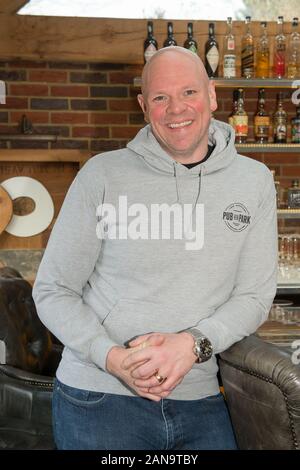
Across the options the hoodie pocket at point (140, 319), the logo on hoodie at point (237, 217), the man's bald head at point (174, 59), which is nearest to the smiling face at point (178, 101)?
the man's bald head at point (174, 59)

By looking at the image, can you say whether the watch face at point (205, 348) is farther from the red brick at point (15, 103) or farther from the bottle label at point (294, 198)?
the red brick at point (15, 103)

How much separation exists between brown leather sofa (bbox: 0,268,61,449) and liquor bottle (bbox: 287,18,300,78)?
218 cm

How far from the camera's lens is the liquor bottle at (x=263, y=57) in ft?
13.1

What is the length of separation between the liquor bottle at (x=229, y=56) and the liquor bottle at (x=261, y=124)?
10.7 inches

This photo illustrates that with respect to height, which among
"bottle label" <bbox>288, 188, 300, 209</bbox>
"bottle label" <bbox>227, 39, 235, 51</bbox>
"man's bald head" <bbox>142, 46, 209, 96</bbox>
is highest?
"bottle label" <bbox>227, 39, 235, 51</bbox>

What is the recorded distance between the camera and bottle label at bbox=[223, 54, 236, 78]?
3.84 m

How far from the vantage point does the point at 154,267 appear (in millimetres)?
1455

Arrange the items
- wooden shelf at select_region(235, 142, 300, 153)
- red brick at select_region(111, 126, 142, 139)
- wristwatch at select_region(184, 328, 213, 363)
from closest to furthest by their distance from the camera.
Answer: wristwatch at select_region(184, 328, 213, 363)
wooden shelf at select_region(235, 142, 300, 153)
red brick at select_region(111, 126, 142, 139)

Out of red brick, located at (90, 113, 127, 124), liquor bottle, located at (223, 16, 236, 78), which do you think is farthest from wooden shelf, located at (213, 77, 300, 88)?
Answer: red brick, located at (90, 113, 127, 124)

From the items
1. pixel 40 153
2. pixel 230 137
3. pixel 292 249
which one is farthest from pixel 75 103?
pixel 230 137

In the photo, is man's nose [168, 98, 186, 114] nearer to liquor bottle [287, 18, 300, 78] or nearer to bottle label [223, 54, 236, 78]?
bottle label [223, 54, 236, 78]

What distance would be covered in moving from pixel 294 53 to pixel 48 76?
150cm

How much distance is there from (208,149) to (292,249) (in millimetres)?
2486

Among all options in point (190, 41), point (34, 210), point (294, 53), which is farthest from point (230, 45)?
point (34, 210)
